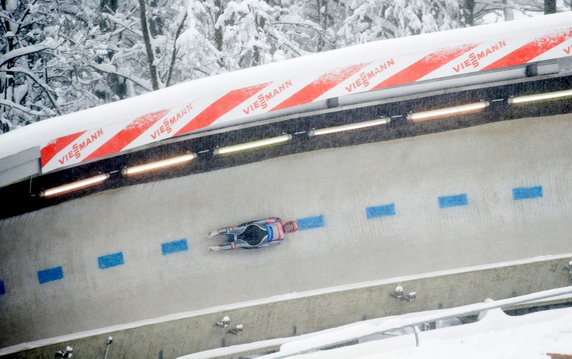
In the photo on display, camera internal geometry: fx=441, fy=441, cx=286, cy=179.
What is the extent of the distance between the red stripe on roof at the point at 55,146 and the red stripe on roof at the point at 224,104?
69.8 inches

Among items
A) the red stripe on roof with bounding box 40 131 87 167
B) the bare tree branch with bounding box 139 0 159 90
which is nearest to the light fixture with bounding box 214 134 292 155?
the red stripe on roof with bounding box 40 131 87 167

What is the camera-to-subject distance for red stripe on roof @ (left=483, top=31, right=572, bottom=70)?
616cm

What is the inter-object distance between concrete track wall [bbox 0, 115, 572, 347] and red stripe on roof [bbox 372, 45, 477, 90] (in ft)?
7.84

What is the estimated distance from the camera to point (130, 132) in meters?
6.32

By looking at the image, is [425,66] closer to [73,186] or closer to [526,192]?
[526,192]

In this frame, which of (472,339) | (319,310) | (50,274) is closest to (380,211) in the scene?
(319,310)

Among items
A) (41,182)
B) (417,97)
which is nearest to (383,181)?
(417,97)

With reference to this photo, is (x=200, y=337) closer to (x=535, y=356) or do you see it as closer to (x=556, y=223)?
(x=535, y=356)

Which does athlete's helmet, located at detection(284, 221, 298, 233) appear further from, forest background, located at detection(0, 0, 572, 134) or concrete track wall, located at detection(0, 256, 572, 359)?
forest background, located at detection(0, 0, 572, 134)

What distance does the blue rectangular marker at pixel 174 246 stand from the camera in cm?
850

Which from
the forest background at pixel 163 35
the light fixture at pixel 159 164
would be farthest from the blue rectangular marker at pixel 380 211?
the forest background at pixel 163 35

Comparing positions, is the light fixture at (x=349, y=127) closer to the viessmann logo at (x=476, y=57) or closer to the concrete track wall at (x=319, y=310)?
the viessmann logo at (x=476, y=57)

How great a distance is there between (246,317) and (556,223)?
6.08 metres

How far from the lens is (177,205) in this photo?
28.0 ft
